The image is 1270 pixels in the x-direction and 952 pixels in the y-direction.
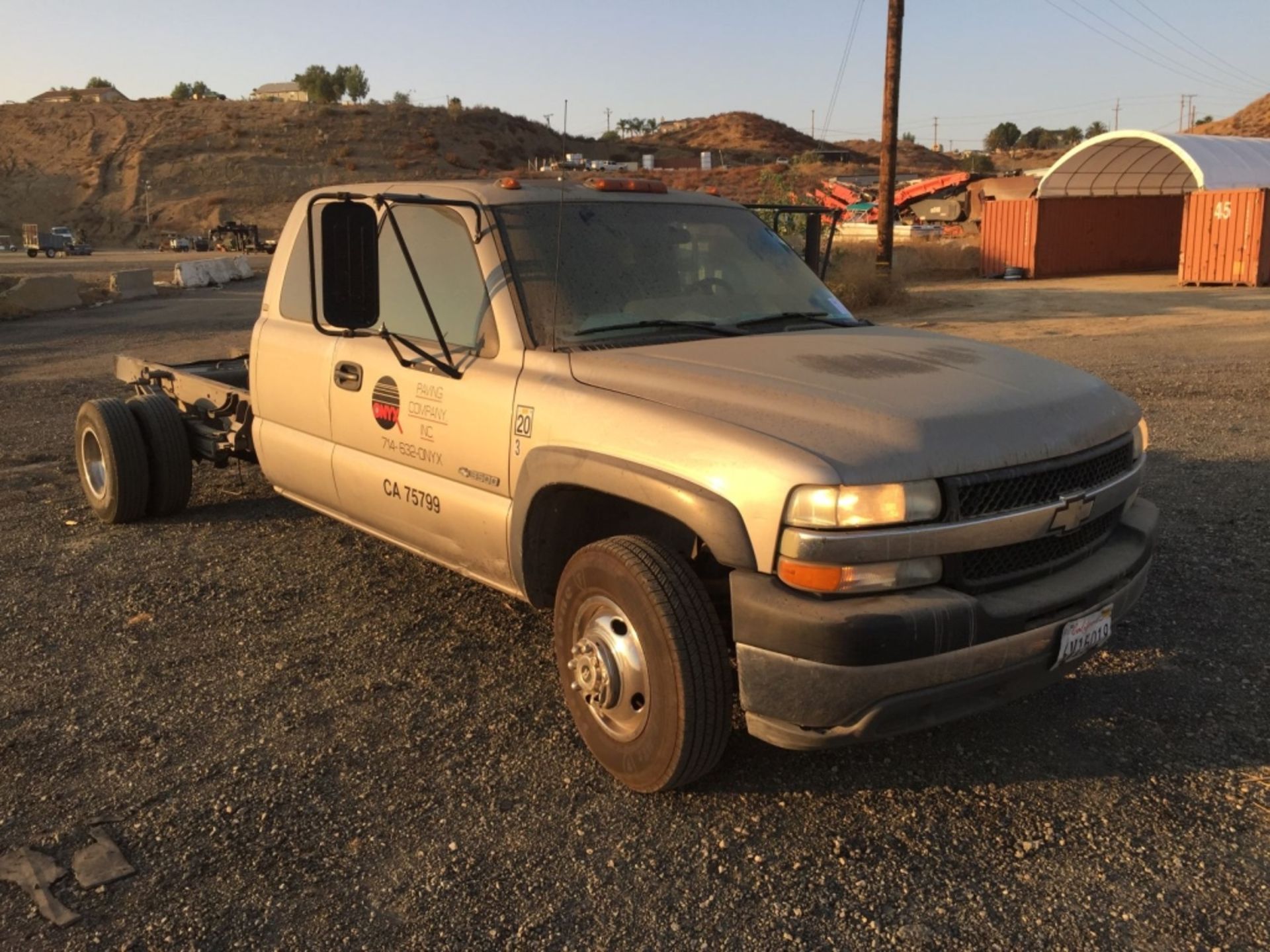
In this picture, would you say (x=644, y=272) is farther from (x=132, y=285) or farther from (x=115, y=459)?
(x=132, y=285)

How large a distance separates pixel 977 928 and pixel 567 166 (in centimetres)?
373

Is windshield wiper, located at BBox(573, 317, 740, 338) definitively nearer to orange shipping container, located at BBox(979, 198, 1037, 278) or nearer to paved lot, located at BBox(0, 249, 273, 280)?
orange shipping container, located at BBox(979, 198, 1037, 278)

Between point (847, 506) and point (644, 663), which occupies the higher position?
point (847, 506)

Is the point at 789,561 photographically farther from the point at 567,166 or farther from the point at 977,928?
the point at 567,166

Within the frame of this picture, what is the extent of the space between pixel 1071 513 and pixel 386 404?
275 centimetres

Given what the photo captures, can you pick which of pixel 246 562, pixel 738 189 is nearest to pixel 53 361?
pixel 246 562

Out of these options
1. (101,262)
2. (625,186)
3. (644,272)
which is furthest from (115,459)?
(101,262)

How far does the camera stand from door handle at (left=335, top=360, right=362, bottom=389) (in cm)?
471

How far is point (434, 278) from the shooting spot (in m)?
4.45

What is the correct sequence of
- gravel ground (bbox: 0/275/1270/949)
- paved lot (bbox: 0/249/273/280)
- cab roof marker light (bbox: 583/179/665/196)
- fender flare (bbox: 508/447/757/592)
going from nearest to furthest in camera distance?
gravel ground (bbox: 0/275/1270/949) → fender flare (bbox: 508/447/757/592) → cab roof marker light (bbox: 583/179/665/196) → paved lot (bbox: 0/249/273/280)

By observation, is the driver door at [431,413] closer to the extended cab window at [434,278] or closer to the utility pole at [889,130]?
the extended cab window at [434,278]

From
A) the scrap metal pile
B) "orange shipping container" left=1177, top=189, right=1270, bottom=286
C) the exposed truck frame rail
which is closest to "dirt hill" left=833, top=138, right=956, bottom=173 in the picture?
the scrap metal pile

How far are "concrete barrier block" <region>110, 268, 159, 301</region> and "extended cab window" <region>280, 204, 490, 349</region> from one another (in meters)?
24.0

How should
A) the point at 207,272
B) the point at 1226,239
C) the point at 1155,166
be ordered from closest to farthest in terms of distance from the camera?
the point at 1226,239 → the point at 207,272 → the point at 1155,166
